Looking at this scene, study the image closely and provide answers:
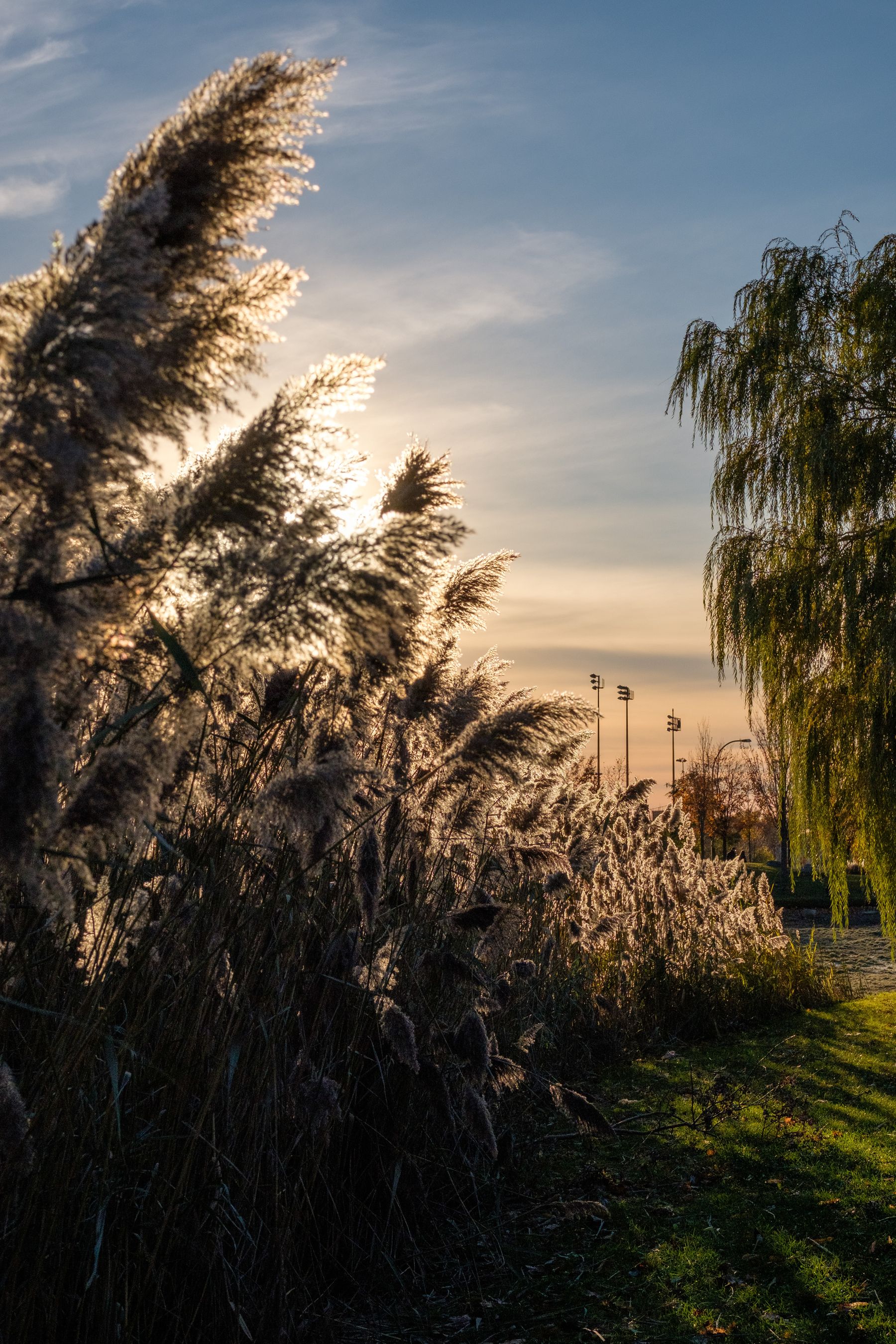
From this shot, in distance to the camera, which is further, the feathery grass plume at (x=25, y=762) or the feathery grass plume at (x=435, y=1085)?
the feathery grass plume at (x=435, y=1085)

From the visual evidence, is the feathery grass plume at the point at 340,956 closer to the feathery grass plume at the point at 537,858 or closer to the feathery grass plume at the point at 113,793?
the feathery grass plume at the point at 537,858

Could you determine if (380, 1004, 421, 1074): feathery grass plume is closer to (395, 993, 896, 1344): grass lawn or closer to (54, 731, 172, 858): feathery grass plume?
(395, 993, 896, 1344): grass lawn

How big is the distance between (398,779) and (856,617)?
23.3ft

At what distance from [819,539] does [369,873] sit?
26.6 feet

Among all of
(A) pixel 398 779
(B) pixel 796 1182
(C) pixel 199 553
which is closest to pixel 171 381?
(C) pixel 199 553

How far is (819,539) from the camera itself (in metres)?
9.53

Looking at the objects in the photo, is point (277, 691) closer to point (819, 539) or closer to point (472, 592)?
point (472, 592)

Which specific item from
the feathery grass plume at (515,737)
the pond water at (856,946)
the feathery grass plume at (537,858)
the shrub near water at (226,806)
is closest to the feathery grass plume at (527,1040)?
the shrub near water at (226,806)

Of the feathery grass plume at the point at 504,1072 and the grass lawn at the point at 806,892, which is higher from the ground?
the feathery grass plume at the point at 504,1072

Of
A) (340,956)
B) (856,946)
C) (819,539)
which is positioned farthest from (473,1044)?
(856,946)

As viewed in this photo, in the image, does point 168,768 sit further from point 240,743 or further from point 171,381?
point 240,743

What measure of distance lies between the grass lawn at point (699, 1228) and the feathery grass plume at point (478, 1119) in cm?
44

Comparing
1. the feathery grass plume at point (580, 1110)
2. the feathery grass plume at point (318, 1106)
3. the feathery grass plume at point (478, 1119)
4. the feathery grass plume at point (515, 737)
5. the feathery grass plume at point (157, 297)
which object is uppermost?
the feathery grass plume at point (157, 297)

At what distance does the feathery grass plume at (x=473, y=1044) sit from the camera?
10.1ft
